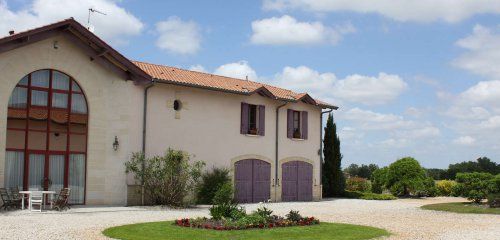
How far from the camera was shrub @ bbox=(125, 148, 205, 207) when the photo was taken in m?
20.6

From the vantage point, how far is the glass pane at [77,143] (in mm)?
19594

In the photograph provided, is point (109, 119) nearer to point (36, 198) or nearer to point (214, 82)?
point (36, 198)

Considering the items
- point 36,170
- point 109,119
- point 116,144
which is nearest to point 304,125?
point 116,144

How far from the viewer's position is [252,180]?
25.2 meters

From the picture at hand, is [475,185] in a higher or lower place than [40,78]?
lower

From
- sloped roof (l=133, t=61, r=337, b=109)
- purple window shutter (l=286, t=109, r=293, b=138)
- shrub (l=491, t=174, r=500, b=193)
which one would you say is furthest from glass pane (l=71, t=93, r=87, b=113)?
shrub (l=491, t=174, r=500, b=193)

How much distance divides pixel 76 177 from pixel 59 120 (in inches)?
81.9

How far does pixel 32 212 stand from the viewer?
17016mm

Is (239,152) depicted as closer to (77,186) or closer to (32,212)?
(77,186)

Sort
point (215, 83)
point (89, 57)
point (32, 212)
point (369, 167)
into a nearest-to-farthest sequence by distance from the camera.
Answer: point (32, 212) < point (89, 57) < point (215, 83) < point (369, 167)

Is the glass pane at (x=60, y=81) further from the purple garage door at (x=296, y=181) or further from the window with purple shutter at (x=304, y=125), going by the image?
the window with purple shutter at (x=304, y=125)

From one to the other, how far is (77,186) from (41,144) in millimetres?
1947

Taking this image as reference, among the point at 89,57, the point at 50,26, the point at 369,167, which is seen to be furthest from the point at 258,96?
the point at 369,167

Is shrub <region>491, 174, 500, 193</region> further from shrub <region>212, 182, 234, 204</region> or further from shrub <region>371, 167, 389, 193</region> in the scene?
shrub <region>212, 182, 234, 204</region>
